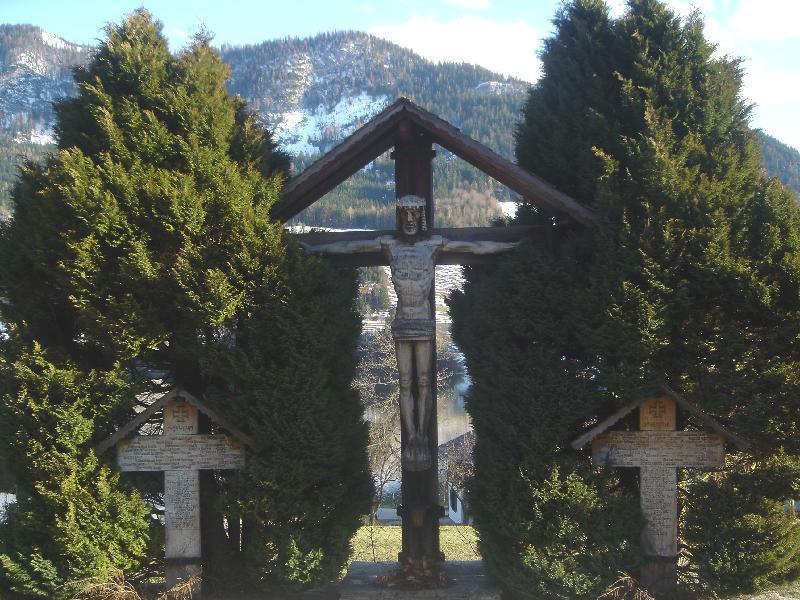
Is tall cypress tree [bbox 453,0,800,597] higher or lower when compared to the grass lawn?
higher

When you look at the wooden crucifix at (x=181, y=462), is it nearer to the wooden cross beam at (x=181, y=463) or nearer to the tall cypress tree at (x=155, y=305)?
the wooden cross beam at (x=181, y=463)

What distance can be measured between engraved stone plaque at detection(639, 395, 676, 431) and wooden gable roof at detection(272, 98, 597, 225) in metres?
1.90

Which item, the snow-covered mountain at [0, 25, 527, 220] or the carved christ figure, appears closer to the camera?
the carved christ figure

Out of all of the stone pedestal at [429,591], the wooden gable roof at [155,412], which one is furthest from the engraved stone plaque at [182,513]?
the stone pedestal at [429,591]

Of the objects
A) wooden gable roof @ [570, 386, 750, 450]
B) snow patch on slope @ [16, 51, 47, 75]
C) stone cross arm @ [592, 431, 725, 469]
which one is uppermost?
snow patch on slope @ [16, 51, 47, 75]

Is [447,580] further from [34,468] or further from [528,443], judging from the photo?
[34,468]

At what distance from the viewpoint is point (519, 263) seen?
26.5ft

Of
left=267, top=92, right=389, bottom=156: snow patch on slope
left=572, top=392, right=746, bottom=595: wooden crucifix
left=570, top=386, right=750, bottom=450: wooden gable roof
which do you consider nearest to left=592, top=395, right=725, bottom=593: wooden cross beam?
left=572, top=392, right=746, bottom=595: wooden crucifix

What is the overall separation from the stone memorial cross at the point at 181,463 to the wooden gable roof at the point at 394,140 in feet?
8.01

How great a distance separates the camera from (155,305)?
801 cm

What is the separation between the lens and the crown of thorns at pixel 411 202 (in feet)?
26.5

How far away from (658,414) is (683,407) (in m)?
0.27

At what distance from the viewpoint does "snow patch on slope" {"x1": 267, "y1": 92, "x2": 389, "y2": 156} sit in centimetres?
13356

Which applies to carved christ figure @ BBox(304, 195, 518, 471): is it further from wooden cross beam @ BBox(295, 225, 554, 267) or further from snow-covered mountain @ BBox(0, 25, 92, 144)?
snow-covered mountain @ BBox(0, 25, 92, 144)
